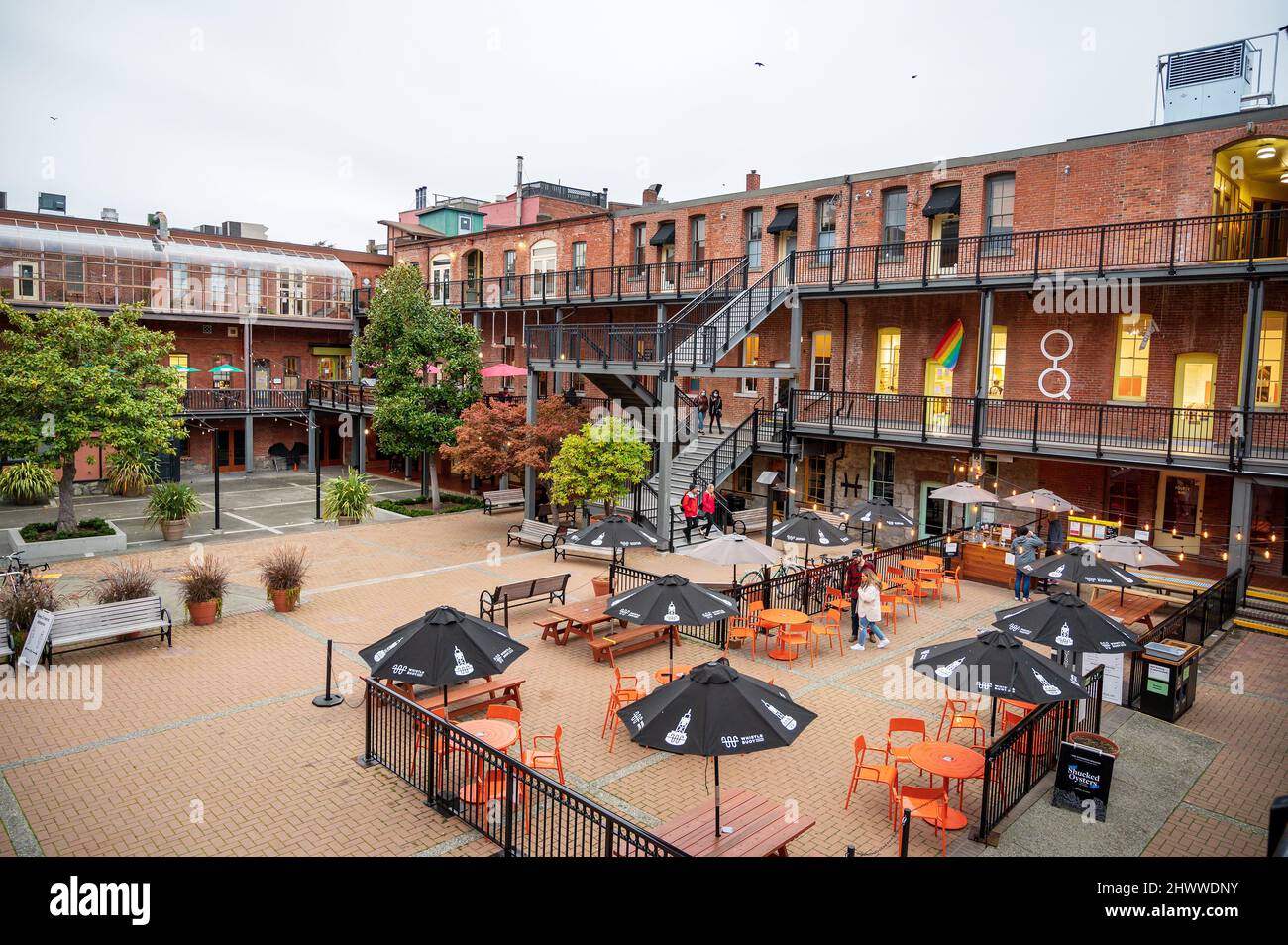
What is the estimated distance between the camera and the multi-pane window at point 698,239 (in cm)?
3047

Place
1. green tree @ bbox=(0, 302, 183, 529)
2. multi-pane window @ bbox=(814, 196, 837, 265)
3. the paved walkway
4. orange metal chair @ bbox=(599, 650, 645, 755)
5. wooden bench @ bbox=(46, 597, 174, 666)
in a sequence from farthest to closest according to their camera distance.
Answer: multi-pane window @ bbox=(814, 196, 837, 265), green tree @ bbox=(0, 302, 183, 529), wooden bench @ bbox=(46, 597, 174, 666), orange metal chair @ bbox=(599, 650, 645, 755), the paved walkway

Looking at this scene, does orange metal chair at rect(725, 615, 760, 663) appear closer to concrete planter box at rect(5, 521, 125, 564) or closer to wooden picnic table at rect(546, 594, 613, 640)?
wooden picnic table at rect(546, 594, 613, 640)

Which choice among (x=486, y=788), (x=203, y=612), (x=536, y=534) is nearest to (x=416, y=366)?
(x=536, y=534)

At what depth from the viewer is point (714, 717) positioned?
795cm

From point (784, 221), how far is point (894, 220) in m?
3.63

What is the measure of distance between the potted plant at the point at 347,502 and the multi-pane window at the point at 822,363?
50.3 ft

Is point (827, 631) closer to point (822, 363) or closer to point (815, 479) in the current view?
point (815, 479)

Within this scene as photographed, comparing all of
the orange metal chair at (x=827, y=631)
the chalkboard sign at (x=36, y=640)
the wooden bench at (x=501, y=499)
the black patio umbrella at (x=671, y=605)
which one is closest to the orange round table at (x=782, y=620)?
the orange metal chair at (x=827, y=631)

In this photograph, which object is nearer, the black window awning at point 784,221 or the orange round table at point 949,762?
the orange round table at point 949,762

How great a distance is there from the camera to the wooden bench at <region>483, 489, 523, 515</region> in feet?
96.6

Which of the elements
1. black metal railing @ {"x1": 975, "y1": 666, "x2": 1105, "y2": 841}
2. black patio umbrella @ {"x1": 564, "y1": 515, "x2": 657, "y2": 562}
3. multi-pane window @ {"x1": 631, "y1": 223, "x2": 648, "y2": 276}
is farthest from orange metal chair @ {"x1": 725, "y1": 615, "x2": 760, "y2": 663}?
multi-pane window @ {"x1": 631, "y1": 223, "x2": 648, "y2": 276}

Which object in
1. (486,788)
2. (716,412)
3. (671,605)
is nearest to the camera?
(486,788)

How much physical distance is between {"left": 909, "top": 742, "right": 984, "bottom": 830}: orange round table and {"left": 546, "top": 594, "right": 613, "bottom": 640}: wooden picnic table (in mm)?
6074

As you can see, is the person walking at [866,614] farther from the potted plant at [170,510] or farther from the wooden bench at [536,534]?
the potted plant at [170,510]
